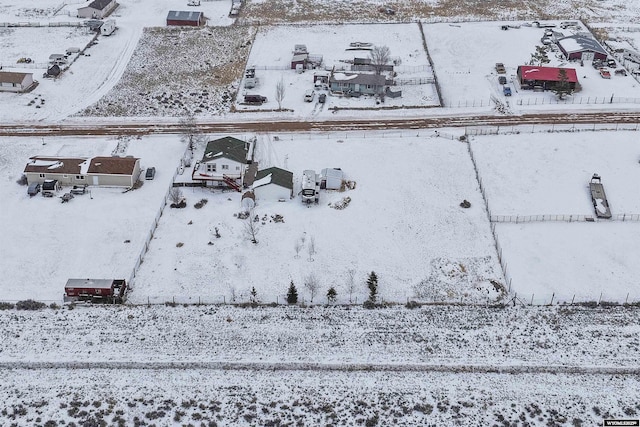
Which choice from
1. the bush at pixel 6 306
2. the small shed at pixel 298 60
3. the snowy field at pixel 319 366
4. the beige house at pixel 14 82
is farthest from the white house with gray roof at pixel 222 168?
the beige house at pixel 14 82

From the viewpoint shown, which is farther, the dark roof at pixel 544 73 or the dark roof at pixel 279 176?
the dark roof at pixel 544 73

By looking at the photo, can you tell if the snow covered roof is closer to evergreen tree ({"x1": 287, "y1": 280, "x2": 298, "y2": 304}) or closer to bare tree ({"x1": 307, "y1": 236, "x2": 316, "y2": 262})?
bare tree ({"x1": 307, "y1": 236, "x2": 316, "y2": 262})

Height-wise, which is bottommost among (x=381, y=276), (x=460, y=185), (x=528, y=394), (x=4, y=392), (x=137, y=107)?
(x=4, y=392)

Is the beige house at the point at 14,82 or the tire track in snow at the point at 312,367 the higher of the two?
the beige house at the point at 14,82

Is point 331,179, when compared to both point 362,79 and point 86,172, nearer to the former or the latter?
point 362,79

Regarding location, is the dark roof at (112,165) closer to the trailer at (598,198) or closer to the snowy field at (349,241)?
the snowy field at (349,241)

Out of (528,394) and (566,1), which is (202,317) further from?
(566,1)

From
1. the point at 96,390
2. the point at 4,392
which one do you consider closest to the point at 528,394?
the point at 96,390
